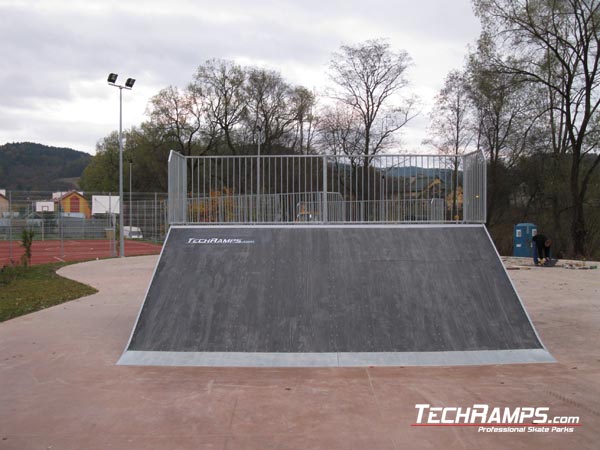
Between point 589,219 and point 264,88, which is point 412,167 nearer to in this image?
point 589,219

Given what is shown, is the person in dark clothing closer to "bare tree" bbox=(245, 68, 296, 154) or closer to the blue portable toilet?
the blue portable toilet

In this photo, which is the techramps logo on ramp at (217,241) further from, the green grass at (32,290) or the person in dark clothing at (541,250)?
the person in dark clothing at (541,250)

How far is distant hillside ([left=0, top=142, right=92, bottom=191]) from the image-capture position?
4409 inches

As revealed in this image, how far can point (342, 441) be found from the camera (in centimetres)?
430

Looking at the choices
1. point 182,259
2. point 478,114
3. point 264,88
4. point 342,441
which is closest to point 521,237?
point 478,114

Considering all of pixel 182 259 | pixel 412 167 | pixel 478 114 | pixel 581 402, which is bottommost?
pixel 581 402

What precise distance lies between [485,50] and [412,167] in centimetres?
2426

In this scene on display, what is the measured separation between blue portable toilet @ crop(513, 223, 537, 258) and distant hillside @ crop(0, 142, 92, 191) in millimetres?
104407

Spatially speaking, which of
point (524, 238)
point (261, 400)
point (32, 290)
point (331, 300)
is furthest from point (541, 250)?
point (261, 400)

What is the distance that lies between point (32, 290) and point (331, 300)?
1023cm

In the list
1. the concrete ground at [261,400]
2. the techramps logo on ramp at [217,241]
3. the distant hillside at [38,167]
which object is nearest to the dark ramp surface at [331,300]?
the techramps logo on ramp at [217,241]

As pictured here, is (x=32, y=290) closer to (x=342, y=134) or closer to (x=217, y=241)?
(x=217, y=241)

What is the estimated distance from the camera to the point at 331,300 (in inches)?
298

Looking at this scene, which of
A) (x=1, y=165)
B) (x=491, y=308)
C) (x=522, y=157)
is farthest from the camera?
(x=1, y=165)
